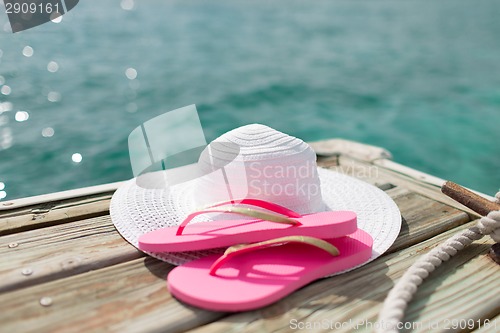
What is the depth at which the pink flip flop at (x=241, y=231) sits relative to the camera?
1.13 m

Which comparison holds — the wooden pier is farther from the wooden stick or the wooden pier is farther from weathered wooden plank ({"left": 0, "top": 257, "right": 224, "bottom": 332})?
the wooden stick

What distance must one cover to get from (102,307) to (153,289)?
121mm

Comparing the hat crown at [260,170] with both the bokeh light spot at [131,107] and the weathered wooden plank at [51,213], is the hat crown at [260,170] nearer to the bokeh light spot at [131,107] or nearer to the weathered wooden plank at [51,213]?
the weathered wooden plank at [51,213]

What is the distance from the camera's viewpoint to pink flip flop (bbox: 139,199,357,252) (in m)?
1.13

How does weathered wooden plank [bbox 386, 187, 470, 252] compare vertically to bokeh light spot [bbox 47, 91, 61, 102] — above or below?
above

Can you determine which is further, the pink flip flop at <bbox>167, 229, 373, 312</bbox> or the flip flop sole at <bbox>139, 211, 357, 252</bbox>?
the flip flop sole at <bbox>139, 211, 357, 252</bbox>

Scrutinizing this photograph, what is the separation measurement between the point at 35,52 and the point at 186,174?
6797mm

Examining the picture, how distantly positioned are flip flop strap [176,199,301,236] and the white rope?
0.93 feet

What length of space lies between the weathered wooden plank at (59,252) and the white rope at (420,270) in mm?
629

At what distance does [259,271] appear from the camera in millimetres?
1072

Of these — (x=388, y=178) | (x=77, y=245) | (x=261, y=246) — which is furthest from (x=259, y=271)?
(x=388, y=178)

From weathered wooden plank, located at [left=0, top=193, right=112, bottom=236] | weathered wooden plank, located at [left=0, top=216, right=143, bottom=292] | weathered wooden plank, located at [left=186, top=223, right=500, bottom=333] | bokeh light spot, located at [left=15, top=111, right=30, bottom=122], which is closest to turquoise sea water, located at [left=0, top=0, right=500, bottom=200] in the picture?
bokeh light spot, located at [left=15, top=111, right=30, bottom=122]

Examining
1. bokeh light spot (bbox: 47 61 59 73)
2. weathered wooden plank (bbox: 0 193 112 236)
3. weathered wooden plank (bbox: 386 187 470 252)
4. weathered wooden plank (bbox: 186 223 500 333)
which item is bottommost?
bokeh light spot (bbox: 47 61 59 73)

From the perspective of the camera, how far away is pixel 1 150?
419 centimetres
